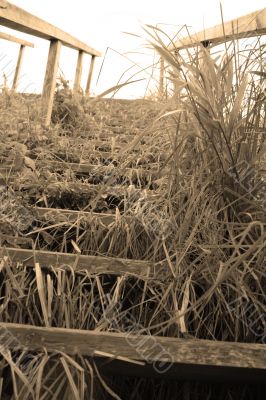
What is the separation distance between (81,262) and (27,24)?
1.66 meters

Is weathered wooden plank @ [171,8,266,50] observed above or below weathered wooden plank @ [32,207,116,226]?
above

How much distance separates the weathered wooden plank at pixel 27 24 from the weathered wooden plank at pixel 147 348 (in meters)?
1.61

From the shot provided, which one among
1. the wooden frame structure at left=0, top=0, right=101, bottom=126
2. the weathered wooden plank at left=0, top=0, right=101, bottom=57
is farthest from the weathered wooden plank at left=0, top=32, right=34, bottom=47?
the weathered wooden plank at left=0, top=0, right=101, bottom=57

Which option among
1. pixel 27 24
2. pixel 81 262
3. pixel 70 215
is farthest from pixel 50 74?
pixel 81 262

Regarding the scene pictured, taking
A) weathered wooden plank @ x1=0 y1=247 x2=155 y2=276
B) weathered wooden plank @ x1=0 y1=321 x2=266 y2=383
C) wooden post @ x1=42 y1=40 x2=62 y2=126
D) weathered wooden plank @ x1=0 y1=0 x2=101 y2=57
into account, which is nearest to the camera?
weathered wooden plank @ x1=0 y1=321 x2=266 y2=383

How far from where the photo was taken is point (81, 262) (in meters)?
1.15

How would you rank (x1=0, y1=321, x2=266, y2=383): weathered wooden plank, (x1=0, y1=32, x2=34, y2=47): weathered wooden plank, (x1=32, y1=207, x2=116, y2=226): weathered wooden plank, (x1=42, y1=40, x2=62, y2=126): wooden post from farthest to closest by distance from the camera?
(x1=0, y1=32, x2=34, y2=47): weathered wooden plank → (x1=42, y1=40, x2=62, y2=126): wooden post → (x1=32, y1=207, x2=116, y2=226): weathered wooden plank → (x1=0, y1=321, x2=266, y2=383): weathered wooden plank

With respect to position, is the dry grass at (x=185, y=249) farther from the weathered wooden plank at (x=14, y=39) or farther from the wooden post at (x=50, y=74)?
the weathered wooden plank at (x=14, y=39)

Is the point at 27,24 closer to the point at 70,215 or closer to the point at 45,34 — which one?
the point at 45,34

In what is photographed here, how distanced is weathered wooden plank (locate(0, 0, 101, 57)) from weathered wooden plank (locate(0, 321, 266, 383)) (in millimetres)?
1612

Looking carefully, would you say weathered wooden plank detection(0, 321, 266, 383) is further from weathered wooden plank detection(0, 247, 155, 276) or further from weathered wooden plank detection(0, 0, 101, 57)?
weathered wooden plank detection(0, 0, 101, 57)

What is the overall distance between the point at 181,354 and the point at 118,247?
0.45m

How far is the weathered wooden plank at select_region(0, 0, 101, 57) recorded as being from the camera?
2.14m

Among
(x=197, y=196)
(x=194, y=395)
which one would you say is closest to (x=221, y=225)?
(x=197, y=196)
